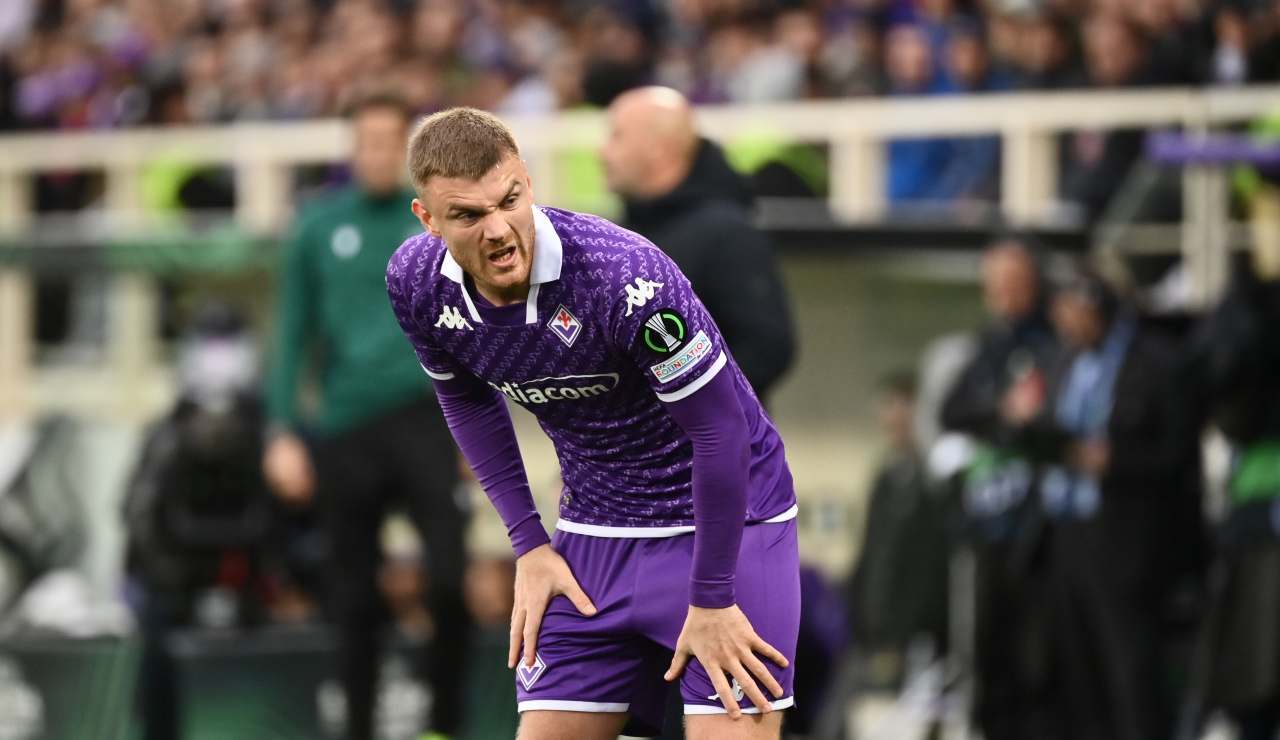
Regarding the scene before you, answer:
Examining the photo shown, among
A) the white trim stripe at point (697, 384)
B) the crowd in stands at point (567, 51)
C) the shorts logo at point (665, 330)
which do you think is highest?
the crowd in stands at point (567, 51)

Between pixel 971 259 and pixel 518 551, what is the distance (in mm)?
7473

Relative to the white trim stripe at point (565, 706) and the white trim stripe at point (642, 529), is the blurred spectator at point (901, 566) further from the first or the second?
the white trim stripe at point (565, 706)

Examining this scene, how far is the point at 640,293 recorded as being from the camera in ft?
15.1

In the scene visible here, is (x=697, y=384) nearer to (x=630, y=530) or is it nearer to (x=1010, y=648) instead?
(x=630, y=530)

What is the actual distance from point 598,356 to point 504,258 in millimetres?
323

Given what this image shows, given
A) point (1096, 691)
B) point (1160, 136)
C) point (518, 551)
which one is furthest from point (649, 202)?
point (1160, 136)

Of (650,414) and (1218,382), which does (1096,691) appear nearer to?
(1218,382)

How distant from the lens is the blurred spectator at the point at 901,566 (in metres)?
11.2

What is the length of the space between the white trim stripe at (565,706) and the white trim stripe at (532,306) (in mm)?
877

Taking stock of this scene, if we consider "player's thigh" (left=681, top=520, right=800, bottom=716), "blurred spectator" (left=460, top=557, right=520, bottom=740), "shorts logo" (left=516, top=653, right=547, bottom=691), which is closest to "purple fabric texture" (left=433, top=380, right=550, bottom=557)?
"shorts logo" (left=516, top=653, right=547, bottom=691)

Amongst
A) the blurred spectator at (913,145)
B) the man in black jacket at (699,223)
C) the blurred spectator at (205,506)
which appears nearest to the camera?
the man in black jacket at (699,223)

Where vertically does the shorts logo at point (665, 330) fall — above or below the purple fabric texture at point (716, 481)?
above

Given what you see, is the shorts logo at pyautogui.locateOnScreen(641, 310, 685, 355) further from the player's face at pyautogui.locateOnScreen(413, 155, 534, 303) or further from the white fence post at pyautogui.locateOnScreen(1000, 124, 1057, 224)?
the white fence post at pyautogui.locateOnScreen(1000, 124, 1057, 224)

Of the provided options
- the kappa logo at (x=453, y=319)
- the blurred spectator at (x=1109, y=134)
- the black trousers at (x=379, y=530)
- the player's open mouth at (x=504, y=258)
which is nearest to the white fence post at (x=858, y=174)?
the blurred spectator at (x=1109, y=134)
